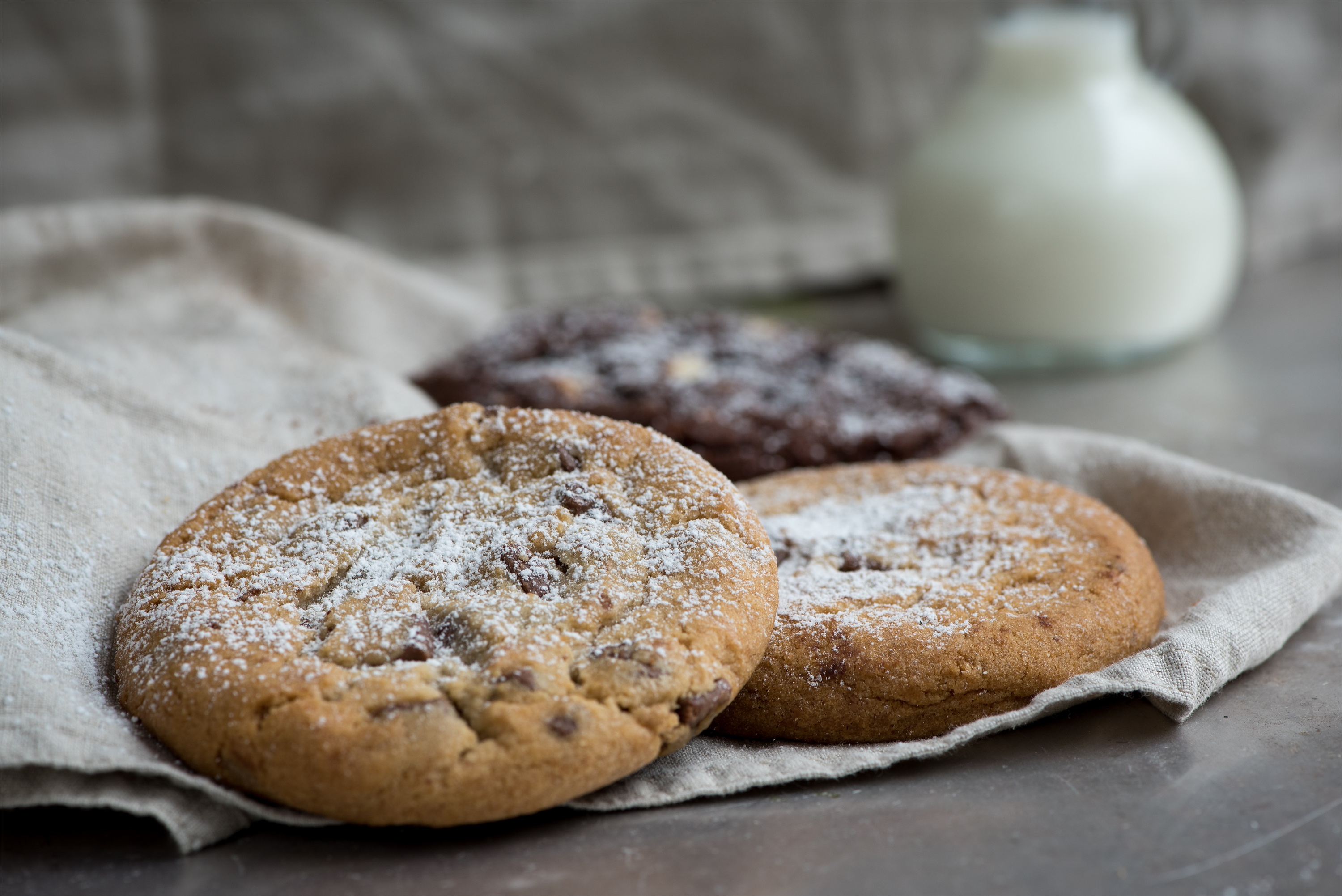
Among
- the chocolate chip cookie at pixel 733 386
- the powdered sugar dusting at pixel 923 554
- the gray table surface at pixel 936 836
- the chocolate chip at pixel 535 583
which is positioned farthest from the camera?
the chocolate chip cookie at pixel 733 386

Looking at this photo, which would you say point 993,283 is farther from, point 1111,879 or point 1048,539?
point 1111,879

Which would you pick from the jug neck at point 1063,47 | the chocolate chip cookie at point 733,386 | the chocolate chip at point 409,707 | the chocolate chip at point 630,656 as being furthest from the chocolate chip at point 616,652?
the jug neck at point 1063,47

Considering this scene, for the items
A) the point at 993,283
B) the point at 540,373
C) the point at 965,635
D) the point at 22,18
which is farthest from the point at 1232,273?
the point at 22,18

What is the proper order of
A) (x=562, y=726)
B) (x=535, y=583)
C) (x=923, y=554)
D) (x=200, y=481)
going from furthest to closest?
(x=200, y=481)
(x=923, y=554)
(x=535, y=583)
(x=562, y=726)

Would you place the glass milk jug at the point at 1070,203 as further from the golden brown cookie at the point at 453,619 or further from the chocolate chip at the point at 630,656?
the chocolate chip at the point at 630,656

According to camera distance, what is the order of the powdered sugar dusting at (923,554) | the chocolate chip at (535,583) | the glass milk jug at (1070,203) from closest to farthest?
the chocolate chip at (535,583), the powdered sugar dusting at (923,554), the glass milk jug at (1070,203)

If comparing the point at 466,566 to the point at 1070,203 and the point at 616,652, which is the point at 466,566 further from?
the point at 1070,203

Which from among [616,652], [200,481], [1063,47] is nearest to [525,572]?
[616,652]

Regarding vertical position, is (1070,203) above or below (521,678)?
above

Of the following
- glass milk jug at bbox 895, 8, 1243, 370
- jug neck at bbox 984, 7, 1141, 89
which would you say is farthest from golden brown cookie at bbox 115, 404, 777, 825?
jug neck at bbox 984, 7, 1141, 89
